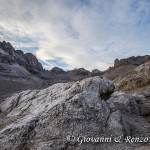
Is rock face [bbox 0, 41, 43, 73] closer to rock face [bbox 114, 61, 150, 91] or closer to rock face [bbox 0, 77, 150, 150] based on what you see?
rock face [bbox 114, 61, 150, 91]

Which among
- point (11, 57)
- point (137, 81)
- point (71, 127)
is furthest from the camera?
point (11, 57)

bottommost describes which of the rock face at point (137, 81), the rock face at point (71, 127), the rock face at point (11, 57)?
the rock face at point (71, 127)

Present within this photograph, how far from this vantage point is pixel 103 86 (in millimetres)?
11594

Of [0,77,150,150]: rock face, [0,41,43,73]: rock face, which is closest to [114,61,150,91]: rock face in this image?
[0,77,150,150]: rock face

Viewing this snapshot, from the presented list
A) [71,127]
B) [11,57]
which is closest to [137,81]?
[71,127]

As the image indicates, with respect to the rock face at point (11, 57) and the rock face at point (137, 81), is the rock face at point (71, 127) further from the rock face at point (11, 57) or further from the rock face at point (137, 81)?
the rock face at point (11, 57)

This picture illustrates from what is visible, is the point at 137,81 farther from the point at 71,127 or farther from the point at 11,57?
the point at 11,57

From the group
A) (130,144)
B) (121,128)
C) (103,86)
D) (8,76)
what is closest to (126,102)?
(103,86)

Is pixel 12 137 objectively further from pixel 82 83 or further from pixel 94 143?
pixel 82 83

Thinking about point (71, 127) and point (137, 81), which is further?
point (137, 81)

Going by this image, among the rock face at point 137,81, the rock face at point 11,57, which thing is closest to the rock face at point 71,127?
the rock face at point 137,81

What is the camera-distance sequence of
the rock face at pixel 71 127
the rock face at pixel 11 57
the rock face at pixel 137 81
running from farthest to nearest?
1. the rock face at pixel 11 57
2. the rock face at pixel 137 81
3. the rock face at pixel 71 127

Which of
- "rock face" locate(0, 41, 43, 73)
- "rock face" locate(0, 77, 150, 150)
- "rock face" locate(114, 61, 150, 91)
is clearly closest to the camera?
"rock face" locate(0, 77, 150, 150)

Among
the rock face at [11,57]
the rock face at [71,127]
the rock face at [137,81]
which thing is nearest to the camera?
the rock face at [71,127]
